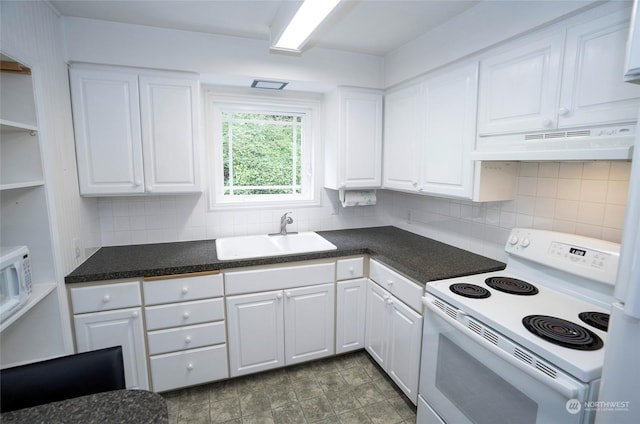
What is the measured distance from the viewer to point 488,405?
1305 mm

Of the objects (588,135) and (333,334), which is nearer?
(588,135)

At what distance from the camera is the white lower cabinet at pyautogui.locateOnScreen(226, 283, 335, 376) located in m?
2.08

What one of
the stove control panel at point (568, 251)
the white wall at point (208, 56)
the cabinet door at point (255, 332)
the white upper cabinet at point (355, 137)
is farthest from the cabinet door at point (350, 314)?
the white wall at point (208, 56)

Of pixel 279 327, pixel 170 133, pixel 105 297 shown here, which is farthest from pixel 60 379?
pixel 170 133

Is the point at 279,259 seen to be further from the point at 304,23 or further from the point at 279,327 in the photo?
the point at 304,23

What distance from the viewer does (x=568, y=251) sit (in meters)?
1.50

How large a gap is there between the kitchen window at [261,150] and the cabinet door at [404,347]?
1.27 meters

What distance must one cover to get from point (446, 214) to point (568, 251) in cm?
93

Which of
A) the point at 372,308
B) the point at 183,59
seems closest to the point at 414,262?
the point at 372,308

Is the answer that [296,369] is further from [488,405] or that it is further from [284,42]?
[284,42]

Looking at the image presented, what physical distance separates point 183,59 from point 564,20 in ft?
6.85

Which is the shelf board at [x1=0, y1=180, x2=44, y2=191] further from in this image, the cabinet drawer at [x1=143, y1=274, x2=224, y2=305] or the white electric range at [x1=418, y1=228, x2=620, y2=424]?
the white electric range at [x1=418, y1=228, x2=620, y2=424]

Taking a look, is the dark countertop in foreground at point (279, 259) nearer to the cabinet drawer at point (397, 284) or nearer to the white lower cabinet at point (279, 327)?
the cabinet drawer at point (397, 284)

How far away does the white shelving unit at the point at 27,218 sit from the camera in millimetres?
1460
